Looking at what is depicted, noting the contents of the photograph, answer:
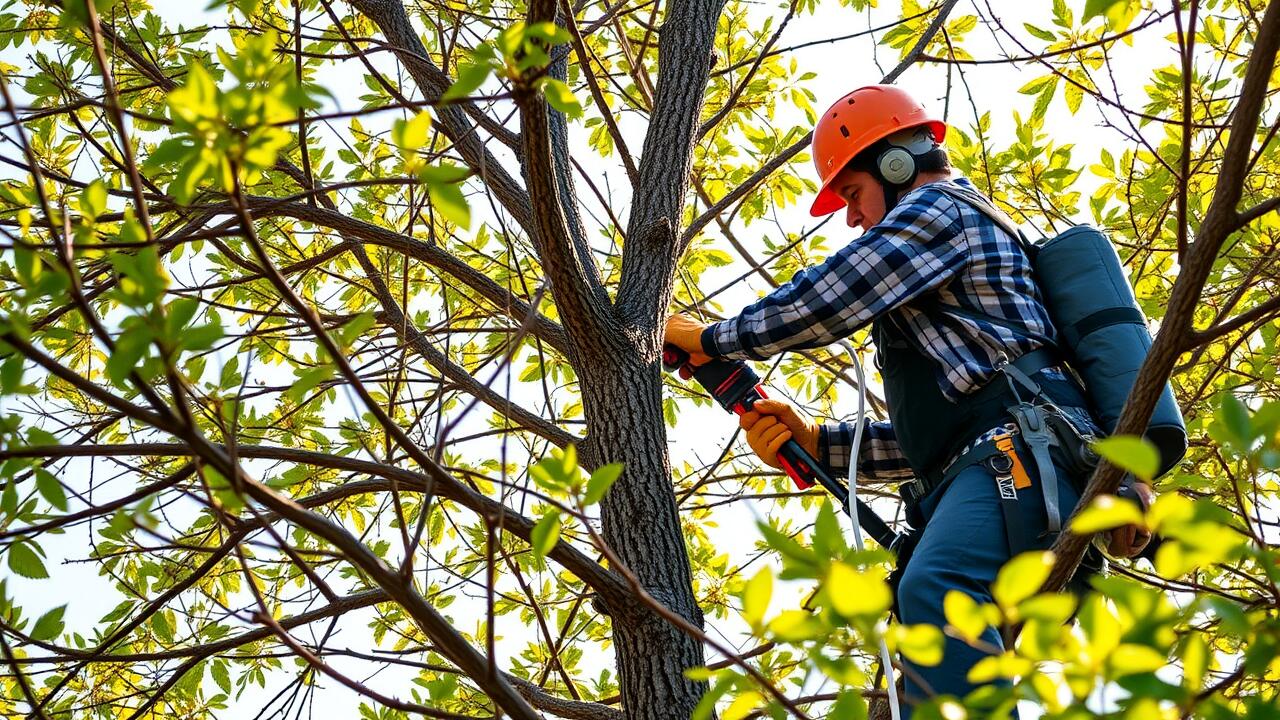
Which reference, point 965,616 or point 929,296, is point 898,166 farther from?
point 965,616

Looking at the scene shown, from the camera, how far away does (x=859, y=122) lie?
3104 millimetres

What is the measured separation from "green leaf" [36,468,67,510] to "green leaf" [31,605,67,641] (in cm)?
81

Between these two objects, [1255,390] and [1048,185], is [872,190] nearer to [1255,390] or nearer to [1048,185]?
[1048,185]

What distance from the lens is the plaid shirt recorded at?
8.41 ft

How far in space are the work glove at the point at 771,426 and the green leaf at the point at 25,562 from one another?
70.7 inches

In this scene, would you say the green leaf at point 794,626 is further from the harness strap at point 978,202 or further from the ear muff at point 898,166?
the ear muff at point 898,166

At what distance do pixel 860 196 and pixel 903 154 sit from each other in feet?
0.61

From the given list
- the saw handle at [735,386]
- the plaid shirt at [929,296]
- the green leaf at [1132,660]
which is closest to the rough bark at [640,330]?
the saw handle at [735,386]

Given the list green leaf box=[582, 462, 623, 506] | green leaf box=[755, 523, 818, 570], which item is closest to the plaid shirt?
green leaf box=[582, 462, 623, 506]

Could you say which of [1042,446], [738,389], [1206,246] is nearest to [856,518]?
[1042,446]

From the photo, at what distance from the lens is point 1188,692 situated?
965 mm

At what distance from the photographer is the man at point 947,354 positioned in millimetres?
2312

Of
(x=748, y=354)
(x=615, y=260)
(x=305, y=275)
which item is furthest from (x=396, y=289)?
(x=748, y=354)

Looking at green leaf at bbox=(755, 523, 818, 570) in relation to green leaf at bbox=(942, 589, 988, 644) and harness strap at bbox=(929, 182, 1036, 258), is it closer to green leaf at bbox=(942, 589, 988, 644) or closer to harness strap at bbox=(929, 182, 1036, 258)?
green leaf at bbox=(942, 589, 988, 644)
